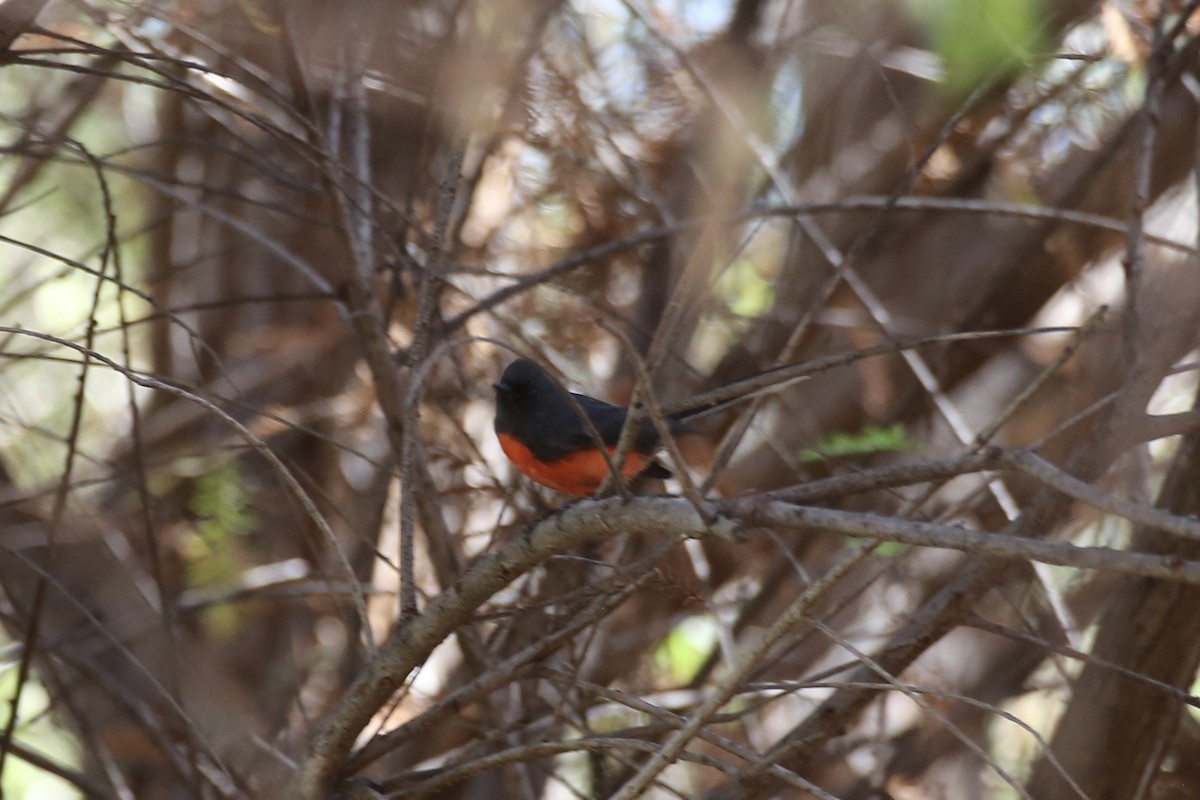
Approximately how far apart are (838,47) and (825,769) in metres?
2.77

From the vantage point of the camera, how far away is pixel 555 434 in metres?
3.82

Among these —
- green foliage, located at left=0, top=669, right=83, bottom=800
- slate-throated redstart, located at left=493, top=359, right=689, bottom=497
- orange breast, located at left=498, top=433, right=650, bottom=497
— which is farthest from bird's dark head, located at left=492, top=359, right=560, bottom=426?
green foliage, located at left=0, top=669, right=83, bottom=800

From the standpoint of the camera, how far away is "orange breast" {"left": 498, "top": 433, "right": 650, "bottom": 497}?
384 centimetres

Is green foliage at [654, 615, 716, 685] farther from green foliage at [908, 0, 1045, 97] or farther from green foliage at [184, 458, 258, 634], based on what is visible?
green foliage at [908, 0, 1045, 97]

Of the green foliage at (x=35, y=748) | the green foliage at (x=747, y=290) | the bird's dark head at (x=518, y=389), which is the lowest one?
the green foliage at (x=35, y=748)

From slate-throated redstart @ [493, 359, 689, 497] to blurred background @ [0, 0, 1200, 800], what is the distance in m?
0.16

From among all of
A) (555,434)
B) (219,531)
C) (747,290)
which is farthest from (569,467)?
(747,290)

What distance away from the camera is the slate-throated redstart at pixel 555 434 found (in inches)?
150

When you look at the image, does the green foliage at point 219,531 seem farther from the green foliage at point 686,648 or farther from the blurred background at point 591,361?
the green foliage at point 686,648

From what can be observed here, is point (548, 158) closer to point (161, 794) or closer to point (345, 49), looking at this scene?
point (345, 49)

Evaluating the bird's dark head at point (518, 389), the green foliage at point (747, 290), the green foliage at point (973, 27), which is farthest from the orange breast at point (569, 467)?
the green foliage at point (973, 27)

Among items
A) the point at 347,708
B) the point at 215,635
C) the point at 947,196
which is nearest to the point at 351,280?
the point at 347,708

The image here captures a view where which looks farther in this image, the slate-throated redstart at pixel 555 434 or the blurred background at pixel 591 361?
the slate-throated redstart at pixel 555 434

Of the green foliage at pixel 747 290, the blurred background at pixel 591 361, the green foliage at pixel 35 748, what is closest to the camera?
the blurred background at pixel 591 361
